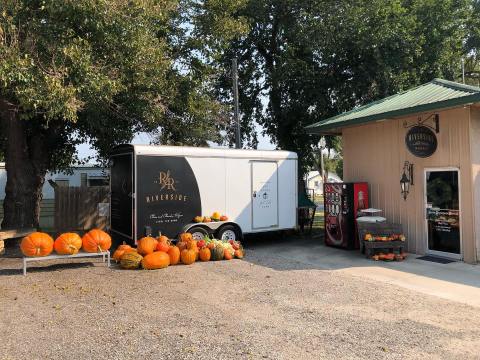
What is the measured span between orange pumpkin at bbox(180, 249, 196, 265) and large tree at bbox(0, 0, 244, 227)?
3.47 metres

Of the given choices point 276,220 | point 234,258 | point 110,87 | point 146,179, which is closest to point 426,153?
point 276,220

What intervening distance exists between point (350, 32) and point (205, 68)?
6.08 metres

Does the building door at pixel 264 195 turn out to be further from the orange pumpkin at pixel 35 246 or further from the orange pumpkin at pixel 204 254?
the orange pumpkin at pixel 35 246

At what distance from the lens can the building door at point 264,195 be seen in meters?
11.6

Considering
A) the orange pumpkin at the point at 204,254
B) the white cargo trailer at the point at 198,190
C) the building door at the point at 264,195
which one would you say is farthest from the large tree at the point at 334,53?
the orange pumpkin at the point at 204,254

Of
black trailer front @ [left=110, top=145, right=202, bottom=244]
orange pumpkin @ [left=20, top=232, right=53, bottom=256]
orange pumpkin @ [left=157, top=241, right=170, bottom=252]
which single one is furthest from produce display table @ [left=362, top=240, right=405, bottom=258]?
orange pumpkin @ [left=20, top=232, right=53, bottom=256]

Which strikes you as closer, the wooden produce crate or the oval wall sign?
the wooden produce crate

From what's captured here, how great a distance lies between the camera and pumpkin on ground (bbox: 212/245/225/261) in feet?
31.3

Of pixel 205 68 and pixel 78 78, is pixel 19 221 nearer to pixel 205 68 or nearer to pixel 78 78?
pixel 78 78

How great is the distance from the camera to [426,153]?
32.3 ft

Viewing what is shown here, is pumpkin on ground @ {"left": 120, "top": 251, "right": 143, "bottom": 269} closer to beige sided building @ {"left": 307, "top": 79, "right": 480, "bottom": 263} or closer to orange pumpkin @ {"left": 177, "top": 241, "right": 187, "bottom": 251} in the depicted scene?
orange pumpkin @ {"left": 177, "top": 241, "right": 187, "bottom": 251}

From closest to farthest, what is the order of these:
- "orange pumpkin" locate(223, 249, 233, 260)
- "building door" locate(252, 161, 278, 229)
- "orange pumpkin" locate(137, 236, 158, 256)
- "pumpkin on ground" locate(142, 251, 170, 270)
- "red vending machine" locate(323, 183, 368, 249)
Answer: "pumpkin on ground" locate(142, 251, 170, 270) < "orange pumpkin" locate(137, 236, 158, 256) < "orange pumpkin" locate(223, 249, 233, 260) < "red vending machine" locate(323, 183, 368, 249) < "building door" locate(252, 161, 278, 229)

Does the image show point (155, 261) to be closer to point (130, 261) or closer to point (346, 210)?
point (130, 261)

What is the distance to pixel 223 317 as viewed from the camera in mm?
5633
